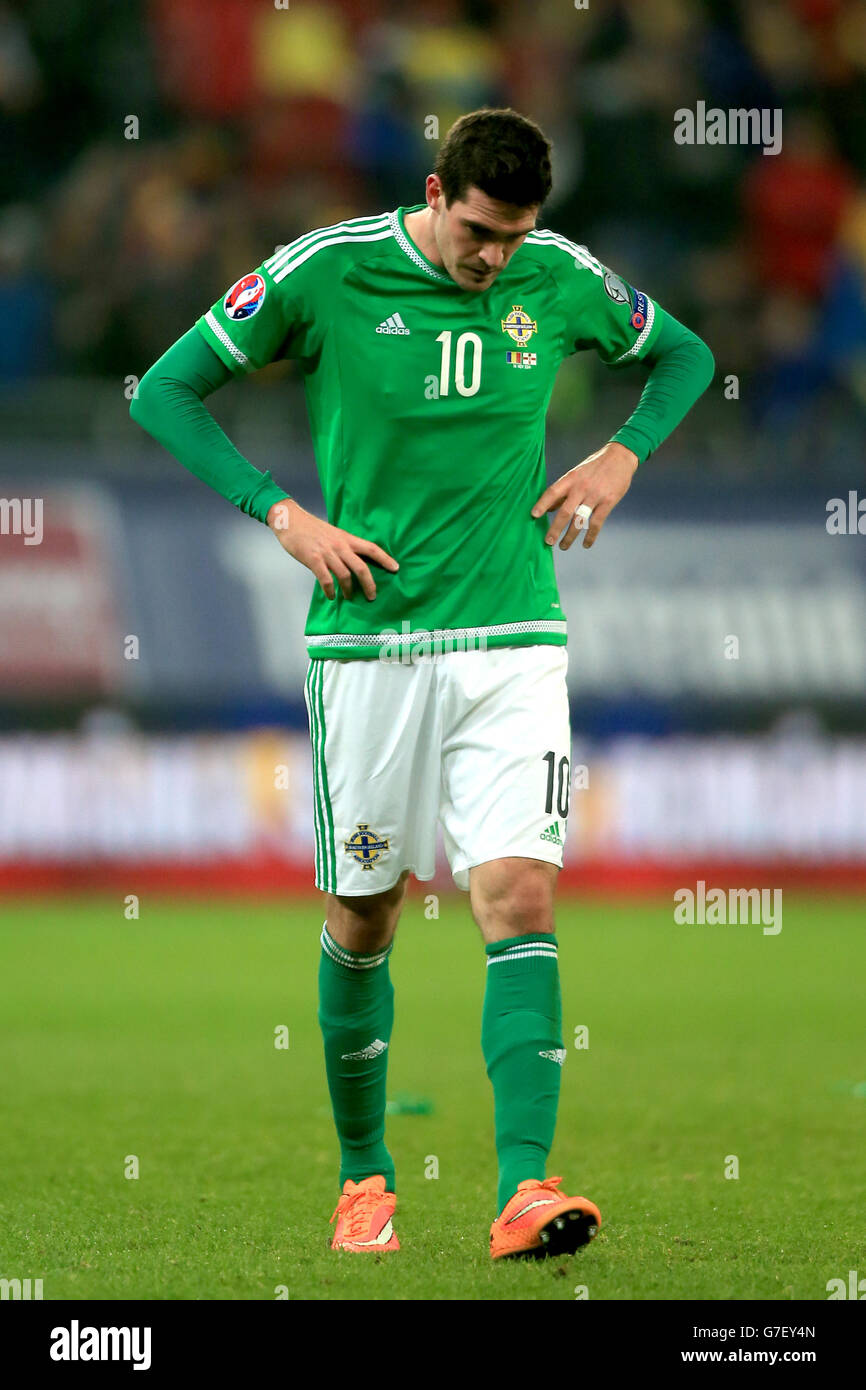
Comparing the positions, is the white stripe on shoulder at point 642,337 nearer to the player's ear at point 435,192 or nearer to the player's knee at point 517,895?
the player's ear at point 435,192

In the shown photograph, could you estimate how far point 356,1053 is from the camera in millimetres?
4414

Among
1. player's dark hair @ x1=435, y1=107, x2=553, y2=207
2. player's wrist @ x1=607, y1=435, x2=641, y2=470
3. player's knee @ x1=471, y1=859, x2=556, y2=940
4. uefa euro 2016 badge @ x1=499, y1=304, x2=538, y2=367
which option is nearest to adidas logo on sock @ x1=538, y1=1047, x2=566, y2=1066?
player's knee @ x1=471, y1=859, x2=556, y2=940

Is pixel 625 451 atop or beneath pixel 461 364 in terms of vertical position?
beneath

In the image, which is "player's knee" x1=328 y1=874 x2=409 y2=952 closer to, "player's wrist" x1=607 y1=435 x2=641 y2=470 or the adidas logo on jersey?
"player's wrist" x1=607 y1=435 x2=641 y2=470

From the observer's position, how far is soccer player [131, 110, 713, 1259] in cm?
407

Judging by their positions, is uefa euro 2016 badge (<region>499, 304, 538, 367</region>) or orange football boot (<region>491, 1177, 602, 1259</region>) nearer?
orange football boot (<region>491, 1177, 602, 1259</region>)

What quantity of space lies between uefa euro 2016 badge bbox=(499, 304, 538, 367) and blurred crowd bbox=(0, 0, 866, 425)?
9.49 m

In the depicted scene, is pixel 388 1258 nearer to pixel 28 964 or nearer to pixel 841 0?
pixel 28 964

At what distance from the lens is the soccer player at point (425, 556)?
4.07 metres

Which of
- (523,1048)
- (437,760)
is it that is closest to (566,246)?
(437,760)

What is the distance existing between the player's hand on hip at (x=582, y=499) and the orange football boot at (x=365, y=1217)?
57.2 inches

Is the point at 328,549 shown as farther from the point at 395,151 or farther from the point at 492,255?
the point at 395,151

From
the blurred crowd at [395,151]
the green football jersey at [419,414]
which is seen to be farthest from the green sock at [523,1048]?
the blurred crowd at [395,151]

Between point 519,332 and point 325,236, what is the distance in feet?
1.54
